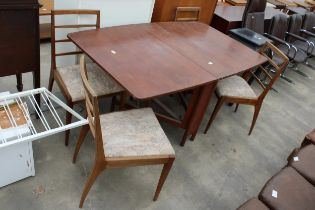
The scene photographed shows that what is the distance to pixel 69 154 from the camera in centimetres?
209

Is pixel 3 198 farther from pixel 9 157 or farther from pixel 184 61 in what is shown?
pixel 184 61

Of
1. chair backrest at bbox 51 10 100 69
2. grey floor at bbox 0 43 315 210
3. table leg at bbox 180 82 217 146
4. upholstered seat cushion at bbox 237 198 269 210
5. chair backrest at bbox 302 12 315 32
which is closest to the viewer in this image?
upholstered seat cushion at bbox 237 198 269 210

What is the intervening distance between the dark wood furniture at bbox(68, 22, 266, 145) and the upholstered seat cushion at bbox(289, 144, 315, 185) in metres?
0.73

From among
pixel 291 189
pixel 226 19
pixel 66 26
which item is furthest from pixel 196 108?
pixel 226 19

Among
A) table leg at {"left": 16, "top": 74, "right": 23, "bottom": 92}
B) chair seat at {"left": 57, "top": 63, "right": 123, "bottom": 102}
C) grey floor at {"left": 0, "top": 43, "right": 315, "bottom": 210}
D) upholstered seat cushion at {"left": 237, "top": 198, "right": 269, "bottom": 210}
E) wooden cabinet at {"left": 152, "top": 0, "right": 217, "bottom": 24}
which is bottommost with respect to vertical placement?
grey floor at {"left": 0, "top": 43, "right": 315, "bottom": 210}

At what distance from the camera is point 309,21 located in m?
4.31

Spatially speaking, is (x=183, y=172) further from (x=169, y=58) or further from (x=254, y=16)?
(x=254, y=16)

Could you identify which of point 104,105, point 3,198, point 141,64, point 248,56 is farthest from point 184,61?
point 3,198

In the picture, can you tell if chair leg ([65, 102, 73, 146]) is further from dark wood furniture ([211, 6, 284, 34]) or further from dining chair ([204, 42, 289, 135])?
dark wood furniture ([211, 6, 284, 34])

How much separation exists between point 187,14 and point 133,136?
164cm

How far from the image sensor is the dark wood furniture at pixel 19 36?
5.23 ft

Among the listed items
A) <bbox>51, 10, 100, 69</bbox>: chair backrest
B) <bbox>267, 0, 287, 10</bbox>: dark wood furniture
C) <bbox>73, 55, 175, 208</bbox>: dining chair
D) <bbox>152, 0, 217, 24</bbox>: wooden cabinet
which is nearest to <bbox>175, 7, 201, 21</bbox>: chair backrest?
<bbox>152, 0, 217, 24</bbox>: wooden cabinet

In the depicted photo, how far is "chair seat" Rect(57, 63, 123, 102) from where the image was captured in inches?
75.4

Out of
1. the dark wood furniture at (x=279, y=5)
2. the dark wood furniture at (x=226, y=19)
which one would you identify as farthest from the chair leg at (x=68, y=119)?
the dark wood furniture at (x=279, y=5)
